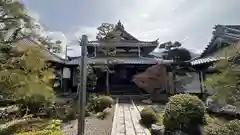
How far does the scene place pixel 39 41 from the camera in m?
5.12

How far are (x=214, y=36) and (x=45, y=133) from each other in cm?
1219

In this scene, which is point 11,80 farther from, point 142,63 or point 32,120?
point 142,63

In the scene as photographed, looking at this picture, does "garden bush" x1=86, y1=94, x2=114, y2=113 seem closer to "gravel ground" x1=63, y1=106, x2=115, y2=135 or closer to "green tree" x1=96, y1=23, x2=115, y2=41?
"gravel ground" x1=63, y1=106, x2=115, y2=135

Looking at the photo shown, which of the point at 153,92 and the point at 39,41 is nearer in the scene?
the point at 39,41

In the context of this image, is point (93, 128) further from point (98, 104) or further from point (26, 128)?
point (98, 104)

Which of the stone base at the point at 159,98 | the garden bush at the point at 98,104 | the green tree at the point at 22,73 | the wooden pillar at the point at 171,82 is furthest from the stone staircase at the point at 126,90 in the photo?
the green tree at the point at 22,73

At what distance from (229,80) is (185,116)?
1.43 metres

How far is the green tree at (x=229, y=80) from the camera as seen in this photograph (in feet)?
13.4

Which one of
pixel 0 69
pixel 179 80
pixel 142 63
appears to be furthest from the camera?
pixel 142 63

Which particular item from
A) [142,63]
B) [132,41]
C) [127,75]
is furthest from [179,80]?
[132,41]

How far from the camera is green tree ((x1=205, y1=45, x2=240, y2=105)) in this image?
4086 millimetres

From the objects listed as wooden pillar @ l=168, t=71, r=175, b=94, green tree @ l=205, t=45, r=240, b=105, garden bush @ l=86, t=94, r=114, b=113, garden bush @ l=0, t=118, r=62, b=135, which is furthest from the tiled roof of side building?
garden bush @ l=0, t=118, r=62, b=135

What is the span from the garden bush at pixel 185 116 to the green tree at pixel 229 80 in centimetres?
84

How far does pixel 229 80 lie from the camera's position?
4117 mm
